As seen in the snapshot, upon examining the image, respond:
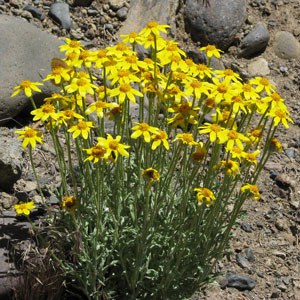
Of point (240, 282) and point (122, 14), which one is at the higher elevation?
point (122, 14)

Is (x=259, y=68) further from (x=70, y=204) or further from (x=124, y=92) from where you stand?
(x=70, y=204)

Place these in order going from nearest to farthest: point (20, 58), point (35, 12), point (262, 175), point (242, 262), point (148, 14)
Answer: point (242, 262), point (20, 58), point (262, 175), point (35, 12), point (148, 14)

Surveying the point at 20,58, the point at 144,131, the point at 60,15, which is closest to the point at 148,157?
the point at 144,131

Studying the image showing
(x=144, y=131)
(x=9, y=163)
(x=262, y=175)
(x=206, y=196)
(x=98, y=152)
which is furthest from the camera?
(x=262, y=175)

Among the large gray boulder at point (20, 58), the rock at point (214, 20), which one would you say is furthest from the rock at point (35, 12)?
the rock at point (214, 20)

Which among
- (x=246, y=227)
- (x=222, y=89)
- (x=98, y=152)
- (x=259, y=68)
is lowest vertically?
(x=246, y=227)

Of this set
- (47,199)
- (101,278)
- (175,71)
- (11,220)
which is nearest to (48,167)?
(47,199)

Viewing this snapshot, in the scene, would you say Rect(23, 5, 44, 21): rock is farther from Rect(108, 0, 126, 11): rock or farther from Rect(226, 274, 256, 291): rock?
Rect(226, 274, 256, 291): rock
